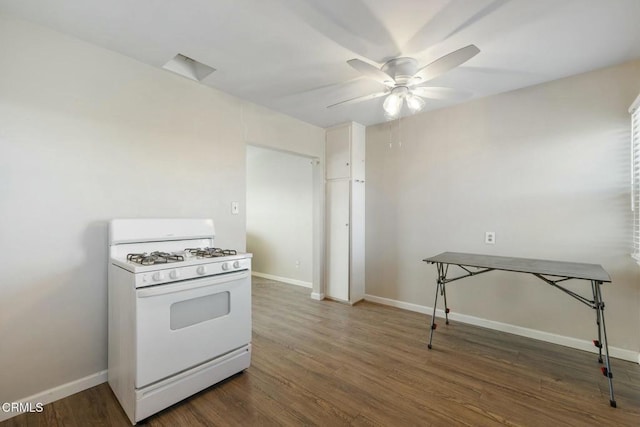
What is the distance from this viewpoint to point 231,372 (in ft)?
6.71

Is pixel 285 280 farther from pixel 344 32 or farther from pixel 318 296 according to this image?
pixel 344 32

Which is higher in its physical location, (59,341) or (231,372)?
(59,341)

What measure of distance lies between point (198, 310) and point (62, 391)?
1042mm

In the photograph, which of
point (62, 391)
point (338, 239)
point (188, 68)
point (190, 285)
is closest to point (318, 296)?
point (338, 239)

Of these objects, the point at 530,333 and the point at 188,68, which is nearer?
the point at 188,68

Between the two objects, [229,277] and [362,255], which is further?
[362,255]

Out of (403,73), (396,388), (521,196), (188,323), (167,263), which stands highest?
(403,73)

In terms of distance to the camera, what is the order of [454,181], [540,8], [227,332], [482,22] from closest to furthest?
[540,8], [482,22], [227,332], [454,181]

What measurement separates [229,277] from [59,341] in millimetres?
1167

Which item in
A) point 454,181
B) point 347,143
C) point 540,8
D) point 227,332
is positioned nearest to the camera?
point 540,8

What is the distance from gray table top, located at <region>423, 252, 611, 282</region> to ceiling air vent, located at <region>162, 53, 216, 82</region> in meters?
2.69

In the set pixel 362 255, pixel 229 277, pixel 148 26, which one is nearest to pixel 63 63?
pixel 148 26

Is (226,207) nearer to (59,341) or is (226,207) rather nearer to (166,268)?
(166,268)

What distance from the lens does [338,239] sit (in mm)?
3877
